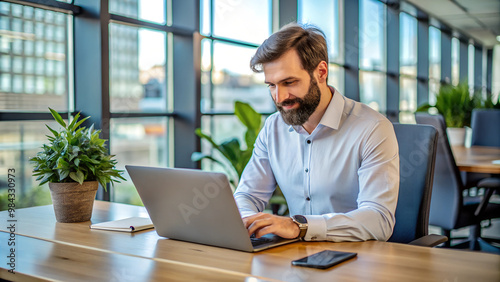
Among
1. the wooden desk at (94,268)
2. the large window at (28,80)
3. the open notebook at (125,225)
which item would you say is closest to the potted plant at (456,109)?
the large window at (28,80)

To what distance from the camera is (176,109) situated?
13.0 ft

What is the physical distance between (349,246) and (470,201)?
216cm

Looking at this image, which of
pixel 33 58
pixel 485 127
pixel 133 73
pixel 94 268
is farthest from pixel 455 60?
pixel 94 268

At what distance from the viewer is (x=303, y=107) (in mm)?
1829

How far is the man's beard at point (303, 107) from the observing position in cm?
182

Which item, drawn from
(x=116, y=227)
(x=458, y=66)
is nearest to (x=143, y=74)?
(x=116, y=227)

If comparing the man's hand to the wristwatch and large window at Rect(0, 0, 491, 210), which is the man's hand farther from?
large window at Rect(0, 0, 491, 210)

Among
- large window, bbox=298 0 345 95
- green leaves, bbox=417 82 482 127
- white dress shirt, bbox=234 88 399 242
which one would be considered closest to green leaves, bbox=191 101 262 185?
white dress shirt, bbox=234 88 399 242

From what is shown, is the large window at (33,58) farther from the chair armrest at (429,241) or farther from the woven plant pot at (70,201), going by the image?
the chair armrest at (429,241)

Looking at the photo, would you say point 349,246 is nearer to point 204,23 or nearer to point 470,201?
point 470,201

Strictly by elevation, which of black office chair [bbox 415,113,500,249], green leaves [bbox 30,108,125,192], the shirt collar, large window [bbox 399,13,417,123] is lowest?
black office chair [bbox 415,113,500,249]

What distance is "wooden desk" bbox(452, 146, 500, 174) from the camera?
3086mm

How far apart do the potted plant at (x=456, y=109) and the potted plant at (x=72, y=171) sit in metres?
3.53

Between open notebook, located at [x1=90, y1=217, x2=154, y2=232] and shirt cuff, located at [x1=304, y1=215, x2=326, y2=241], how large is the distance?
1.80 feet
